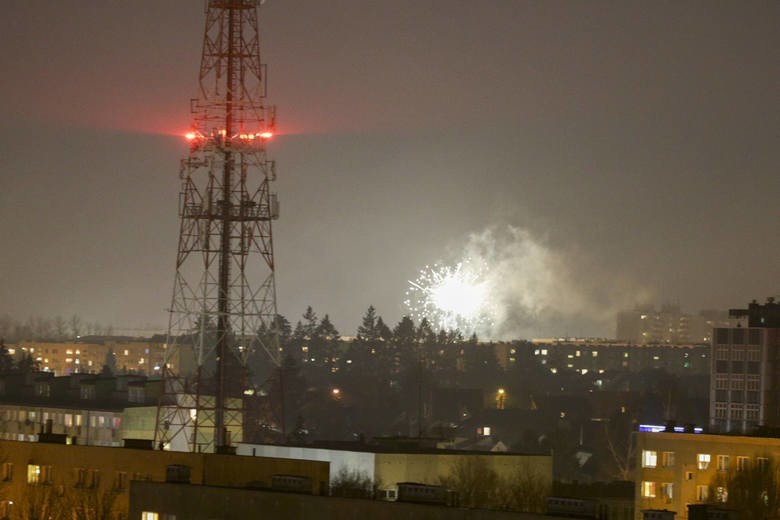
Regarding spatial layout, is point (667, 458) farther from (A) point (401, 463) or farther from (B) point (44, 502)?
(B) point (44, 502)

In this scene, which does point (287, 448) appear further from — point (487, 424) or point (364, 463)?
point (487, 424)

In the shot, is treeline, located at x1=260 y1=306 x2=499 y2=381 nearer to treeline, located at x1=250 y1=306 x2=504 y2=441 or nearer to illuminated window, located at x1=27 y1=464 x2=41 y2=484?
treeline, located at x1=250 y1=306 x2=504 y2=441

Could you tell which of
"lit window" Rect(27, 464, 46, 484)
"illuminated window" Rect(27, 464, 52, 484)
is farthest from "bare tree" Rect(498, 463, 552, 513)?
"lit window" Rect(27, 464, 46, 484)

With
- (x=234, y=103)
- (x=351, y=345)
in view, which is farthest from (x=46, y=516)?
(x=351, y=345)

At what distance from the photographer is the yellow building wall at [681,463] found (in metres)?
57.9

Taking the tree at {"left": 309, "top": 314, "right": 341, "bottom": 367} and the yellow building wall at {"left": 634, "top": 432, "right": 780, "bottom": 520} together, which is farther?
the tree at {"left": 309, "top": 314, "right": 341, "bottom": 367}

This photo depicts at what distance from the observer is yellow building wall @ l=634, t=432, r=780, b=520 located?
2279 inches

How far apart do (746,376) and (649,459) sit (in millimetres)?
46898

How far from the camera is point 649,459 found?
6103 centimetres

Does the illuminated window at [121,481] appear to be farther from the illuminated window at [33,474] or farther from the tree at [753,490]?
the tree at [753,490]

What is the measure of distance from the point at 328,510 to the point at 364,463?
18516 millimetres

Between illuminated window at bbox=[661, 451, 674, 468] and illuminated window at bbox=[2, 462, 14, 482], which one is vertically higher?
illuminated window at bbox=[661, 451, 674, 468]

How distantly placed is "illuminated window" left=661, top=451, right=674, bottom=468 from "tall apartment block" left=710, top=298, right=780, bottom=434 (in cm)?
4191

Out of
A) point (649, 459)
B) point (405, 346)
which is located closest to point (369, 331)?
point (405, 346)
